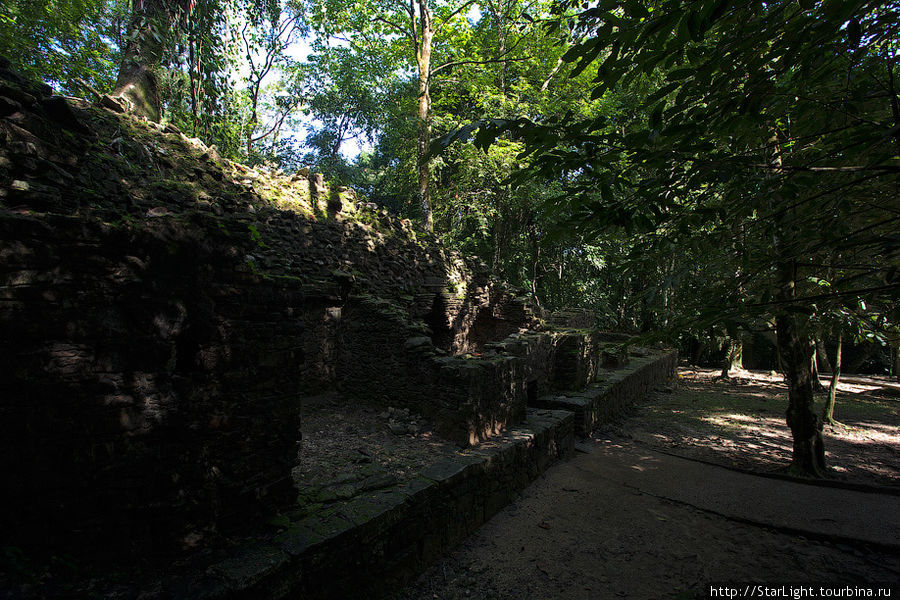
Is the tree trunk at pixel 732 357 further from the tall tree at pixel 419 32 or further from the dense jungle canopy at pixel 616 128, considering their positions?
the tall tree at pixel 419 32

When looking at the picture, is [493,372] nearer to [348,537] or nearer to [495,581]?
[495,581]

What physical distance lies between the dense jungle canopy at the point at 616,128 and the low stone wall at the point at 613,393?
84.6 inches

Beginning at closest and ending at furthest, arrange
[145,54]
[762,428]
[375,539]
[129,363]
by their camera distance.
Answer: [129,363] < [375,539] < [145,54] < [762,428]

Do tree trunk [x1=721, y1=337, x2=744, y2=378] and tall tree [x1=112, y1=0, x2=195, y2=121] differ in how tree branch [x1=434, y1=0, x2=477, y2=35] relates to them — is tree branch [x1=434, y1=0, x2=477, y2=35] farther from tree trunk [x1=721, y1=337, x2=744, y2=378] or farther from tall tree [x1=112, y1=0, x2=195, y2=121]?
tree trunk [x1=721, y1=337, x2=744, y2=378]

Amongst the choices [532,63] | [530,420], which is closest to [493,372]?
[530,420]

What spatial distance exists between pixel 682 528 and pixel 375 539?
3798 mm

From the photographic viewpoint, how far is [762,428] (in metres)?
9.05

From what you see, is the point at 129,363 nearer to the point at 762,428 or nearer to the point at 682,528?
the point at 682,528

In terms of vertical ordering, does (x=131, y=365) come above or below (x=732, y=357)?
above

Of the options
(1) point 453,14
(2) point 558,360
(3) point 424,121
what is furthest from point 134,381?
(1) point 453,14

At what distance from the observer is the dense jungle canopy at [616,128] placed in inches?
82.2

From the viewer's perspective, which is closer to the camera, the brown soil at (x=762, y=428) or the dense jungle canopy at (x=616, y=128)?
the dense jungle canopy at (x=616, y=128)

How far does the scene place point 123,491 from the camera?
2.51m

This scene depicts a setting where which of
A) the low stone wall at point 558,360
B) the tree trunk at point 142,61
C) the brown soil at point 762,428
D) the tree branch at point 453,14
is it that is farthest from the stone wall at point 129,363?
the tree branch at point 453,14
